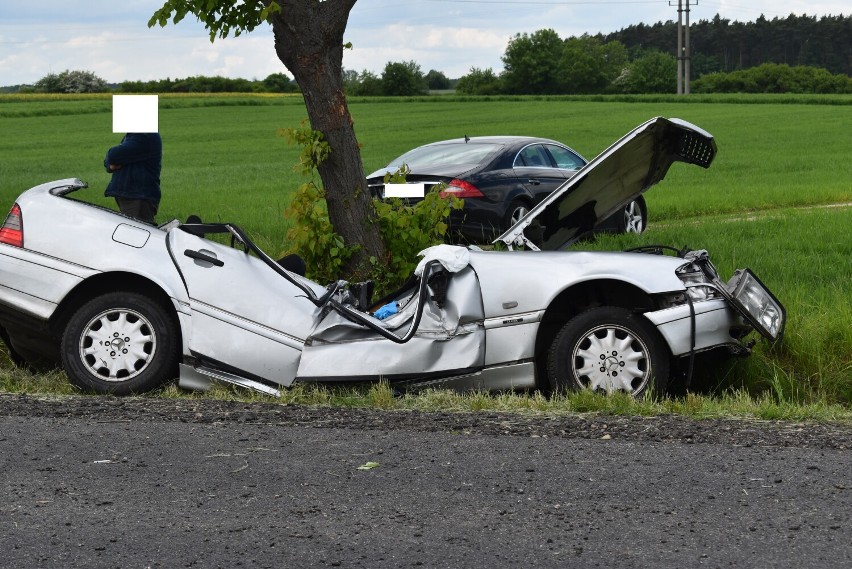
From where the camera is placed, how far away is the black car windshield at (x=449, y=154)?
50.0 ft

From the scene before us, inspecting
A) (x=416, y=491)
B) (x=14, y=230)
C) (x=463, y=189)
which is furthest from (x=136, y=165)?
(x=416, y=491)

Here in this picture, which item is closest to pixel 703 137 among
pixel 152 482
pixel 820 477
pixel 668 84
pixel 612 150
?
pixel 612 150

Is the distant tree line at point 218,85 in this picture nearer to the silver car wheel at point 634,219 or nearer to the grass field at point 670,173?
the grass field at point 670,173

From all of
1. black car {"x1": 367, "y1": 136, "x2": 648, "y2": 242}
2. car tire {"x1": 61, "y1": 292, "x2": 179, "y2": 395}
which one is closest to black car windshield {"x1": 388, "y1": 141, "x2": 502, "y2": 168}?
black car {"x1": 367, "y1": 136, "x2": 648, "y2": 242}

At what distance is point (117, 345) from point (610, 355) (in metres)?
2.93

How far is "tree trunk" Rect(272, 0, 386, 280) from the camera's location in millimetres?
9969

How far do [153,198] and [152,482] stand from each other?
6.94m

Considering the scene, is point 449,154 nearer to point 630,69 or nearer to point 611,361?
point 611,361

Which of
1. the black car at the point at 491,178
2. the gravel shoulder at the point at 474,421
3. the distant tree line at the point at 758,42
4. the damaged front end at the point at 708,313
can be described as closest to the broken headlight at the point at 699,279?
the damaged front end at the point at 708,313

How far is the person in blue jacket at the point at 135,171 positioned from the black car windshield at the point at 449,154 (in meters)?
4.33

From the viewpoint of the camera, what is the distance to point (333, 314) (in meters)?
7.24

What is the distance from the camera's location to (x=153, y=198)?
1145cm

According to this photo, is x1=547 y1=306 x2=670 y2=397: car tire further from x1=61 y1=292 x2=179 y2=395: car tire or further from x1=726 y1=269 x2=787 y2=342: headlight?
x1=61 y1=292 x2=179 y2=395: car tire

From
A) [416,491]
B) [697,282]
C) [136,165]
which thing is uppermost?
[136,165]
